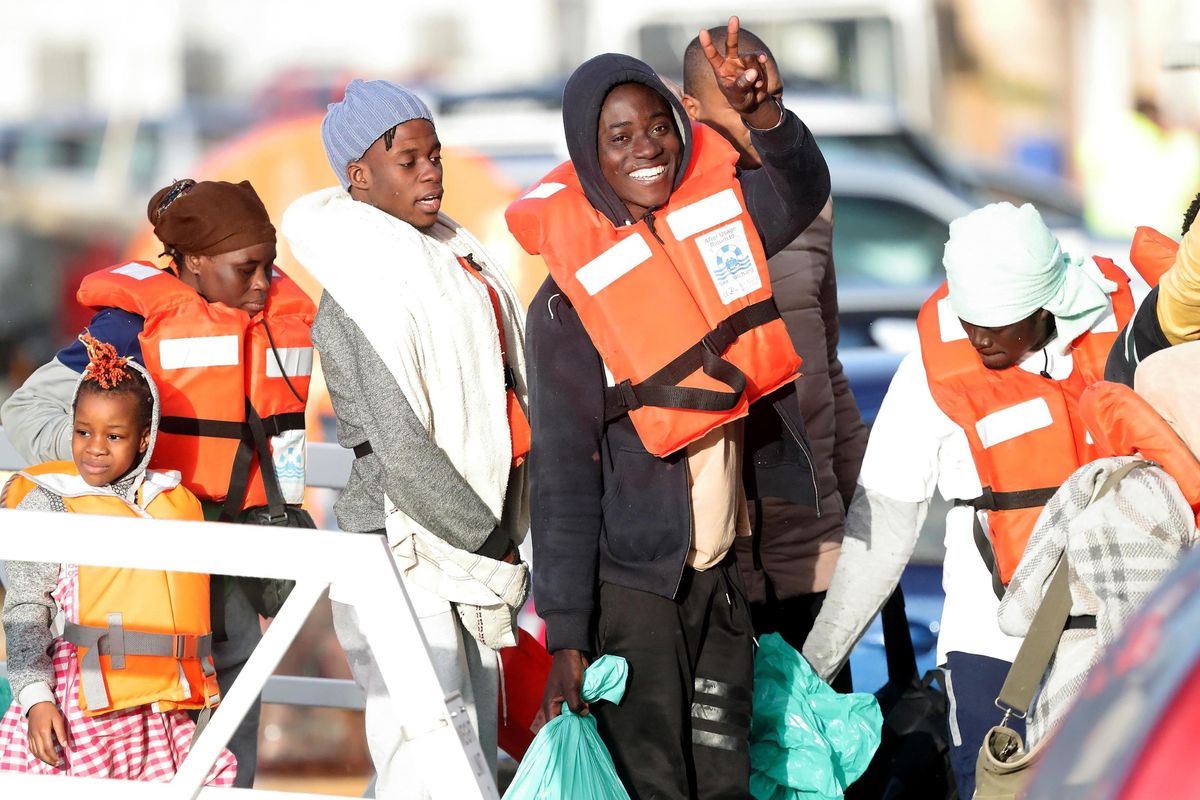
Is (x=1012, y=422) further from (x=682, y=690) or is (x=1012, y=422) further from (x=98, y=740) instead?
(x=98, y=740)

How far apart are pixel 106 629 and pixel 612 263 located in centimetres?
117

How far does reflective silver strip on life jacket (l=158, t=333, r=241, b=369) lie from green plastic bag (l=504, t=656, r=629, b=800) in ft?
3.81

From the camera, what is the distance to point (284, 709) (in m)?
6.05

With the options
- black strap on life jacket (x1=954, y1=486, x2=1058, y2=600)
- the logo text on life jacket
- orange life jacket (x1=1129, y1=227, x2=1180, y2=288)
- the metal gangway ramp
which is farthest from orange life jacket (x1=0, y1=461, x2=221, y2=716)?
orange life jacket (x1=1129, y1=227, x2=1180, y2=288)

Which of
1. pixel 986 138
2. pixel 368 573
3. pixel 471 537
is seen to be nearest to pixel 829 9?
pixel 986 138

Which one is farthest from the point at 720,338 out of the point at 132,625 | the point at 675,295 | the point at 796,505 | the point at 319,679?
the point at 319,679

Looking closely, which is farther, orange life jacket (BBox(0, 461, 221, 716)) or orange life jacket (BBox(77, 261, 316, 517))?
orange life jacket (BBox(77, 261, 316, 517))

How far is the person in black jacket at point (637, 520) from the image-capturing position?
2.62 metres

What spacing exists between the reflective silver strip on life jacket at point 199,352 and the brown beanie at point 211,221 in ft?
0.62

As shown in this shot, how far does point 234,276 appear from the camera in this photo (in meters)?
3.24

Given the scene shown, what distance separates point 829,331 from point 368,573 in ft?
6.08

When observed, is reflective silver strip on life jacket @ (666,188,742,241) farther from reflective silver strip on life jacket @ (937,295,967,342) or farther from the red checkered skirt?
the red checkered skirt

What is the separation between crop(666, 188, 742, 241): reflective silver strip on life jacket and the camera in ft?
8.94

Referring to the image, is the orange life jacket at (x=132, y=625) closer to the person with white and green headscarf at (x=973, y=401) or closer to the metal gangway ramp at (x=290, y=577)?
the metal gangway ramp at (x=290, y=577)
